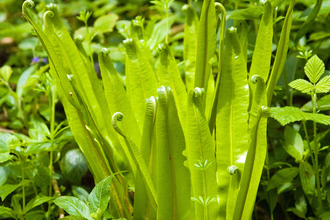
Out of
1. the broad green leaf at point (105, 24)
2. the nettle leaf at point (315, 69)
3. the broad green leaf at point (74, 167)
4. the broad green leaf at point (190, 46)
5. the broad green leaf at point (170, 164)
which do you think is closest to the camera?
the broad green leaf at point (170, 164)

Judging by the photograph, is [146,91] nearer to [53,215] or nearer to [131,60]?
[131,60]

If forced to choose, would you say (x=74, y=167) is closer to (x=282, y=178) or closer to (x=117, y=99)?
(x=117, y=99)

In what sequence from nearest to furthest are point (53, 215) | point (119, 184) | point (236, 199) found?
point (236, 199)
point (119, 184)
point (53, 215)

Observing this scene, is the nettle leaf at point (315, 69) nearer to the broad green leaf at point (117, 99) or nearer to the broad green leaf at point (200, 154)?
the broad green leaf at point (200, 154)

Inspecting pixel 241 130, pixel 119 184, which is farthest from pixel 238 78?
pixel 119 184

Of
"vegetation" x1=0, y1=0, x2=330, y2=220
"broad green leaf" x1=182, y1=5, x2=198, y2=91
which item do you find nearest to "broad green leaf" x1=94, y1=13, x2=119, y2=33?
"vegetation" x1=0, y1=0, x2=330, y2=220

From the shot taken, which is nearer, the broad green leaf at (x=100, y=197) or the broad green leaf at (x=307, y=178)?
the broad green leaf at (x=100, y=197)

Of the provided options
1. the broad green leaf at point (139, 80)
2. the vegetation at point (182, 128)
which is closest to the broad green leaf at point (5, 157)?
the vegetation at point (182, 128)
